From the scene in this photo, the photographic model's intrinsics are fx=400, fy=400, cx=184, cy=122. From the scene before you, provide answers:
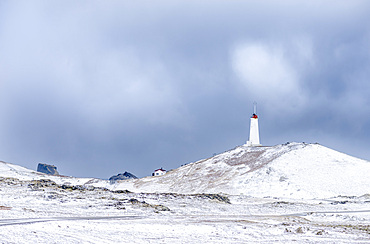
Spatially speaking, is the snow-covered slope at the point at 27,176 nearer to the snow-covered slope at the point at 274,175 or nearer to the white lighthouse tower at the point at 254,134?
the snow-covered slope at the point at 274,175

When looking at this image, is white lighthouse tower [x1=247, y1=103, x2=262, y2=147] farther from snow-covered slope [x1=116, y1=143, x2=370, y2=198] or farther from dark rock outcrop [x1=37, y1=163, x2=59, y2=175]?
dark rock outcrop [x1=37, y1=163, x2=59, y2=175]

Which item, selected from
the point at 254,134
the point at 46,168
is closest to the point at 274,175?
the point at 254,134

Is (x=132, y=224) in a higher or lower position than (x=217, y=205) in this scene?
lower

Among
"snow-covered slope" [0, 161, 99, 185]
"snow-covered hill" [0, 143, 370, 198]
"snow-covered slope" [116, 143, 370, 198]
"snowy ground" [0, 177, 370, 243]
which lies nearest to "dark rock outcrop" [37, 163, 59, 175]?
"snow-covered slope" [0, 161, 99, 185]

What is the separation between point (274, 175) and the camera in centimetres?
8050

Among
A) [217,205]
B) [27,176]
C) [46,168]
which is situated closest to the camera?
[217,205]

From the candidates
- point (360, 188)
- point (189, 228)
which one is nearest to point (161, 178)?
point (360, 188)

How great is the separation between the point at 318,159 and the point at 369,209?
36941mm

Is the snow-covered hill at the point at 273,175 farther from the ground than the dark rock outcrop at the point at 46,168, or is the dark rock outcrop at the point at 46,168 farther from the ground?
the dark rock outcrop at the point at 46,168

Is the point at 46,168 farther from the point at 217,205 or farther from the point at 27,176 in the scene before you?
the point at 217,205

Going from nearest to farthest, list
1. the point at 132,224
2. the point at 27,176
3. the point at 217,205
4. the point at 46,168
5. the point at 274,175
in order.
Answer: the point at 132,224 → the point at 217,205 → the point at 274,175 → the point at 27,176 → the point at 46,168

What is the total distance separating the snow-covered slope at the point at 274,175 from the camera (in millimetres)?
73375

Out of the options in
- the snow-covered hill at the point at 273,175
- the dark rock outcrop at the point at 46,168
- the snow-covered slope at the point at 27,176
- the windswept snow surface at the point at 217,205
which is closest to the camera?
the windswept snow surface at the point at 217,205

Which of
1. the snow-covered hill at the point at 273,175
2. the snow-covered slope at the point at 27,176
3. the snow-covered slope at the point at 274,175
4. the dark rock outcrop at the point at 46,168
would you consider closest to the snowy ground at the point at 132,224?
the snow-covered slope at the point at 274,175
